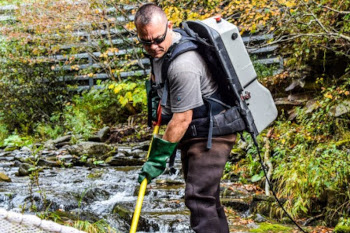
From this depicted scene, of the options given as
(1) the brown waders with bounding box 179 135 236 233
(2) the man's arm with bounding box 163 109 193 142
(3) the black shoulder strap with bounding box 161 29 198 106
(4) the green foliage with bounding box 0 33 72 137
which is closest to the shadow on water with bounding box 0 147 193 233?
(1) the brown waders with bounding box 179 135 236 233

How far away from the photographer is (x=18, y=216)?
7.04ft

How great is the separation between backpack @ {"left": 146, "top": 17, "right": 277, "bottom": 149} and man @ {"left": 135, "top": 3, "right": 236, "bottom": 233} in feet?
0.16

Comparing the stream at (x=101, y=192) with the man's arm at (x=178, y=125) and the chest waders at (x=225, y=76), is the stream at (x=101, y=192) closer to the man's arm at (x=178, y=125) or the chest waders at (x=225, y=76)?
the chest waders at (x=225, y=76)

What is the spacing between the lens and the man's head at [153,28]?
300 centimetres

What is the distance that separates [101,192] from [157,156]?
389 centimetres

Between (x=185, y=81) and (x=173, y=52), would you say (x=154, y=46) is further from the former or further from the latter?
(x=185, y=81)

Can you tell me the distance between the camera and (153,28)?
3006mm

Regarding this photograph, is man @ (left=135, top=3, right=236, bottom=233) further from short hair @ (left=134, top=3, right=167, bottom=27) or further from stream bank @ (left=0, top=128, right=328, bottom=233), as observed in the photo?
stream bank @ (left=0, top=128, right=328, bottom=233)

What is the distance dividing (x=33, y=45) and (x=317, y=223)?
10237 millimetres

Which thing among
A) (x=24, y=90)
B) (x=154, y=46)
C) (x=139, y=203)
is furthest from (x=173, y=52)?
(x=24, y=90)

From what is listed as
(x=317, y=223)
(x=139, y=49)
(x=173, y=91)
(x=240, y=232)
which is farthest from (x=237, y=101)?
(x=139, y=49)

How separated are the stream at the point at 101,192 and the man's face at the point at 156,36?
8.45 ft

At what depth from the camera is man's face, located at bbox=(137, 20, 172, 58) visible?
9.88ft

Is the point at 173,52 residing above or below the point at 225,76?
above
